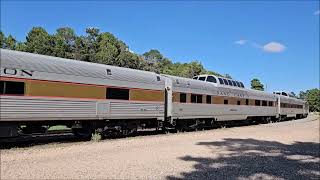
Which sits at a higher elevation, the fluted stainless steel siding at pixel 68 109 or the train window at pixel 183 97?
the train window at pixel 183 97

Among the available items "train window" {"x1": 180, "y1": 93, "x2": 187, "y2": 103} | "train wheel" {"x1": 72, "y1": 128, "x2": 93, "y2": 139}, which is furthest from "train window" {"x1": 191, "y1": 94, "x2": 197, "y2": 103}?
"train wheel" {"x1": 72, "y1": 128, "x2": 93, "y2": 139}

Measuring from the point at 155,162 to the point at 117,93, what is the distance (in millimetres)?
7376

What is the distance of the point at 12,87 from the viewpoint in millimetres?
13758

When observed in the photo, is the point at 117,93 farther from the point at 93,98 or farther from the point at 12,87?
the point at 12,87

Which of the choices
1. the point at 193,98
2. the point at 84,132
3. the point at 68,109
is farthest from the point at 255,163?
the point at 193,98

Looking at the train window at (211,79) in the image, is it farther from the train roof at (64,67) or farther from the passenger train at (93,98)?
the train roof at (64,67)

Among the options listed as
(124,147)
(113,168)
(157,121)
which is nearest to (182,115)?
(157,121)

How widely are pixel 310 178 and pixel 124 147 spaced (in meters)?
6.58

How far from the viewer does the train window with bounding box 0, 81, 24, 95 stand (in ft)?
44.3

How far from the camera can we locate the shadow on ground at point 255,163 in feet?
32.6

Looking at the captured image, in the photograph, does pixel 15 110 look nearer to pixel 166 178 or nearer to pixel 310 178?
pixel 166 178

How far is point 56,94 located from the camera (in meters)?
15.2

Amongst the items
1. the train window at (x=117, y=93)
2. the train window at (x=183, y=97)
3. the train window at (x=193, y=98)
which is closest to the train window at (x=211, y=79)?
the train window at (x=193, y=98)

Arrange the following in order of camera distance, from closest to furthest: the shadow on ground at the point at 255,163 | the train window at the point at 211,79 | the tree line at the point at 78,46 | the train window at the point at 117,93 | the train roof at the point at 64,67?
1. the shadow on ground at the point at 255,163
2. the train roof at the point at 64,67
3. the train window at the point at 117,93
4. the train window at the point at 211,79
5. the tree line at the point at 78,46
